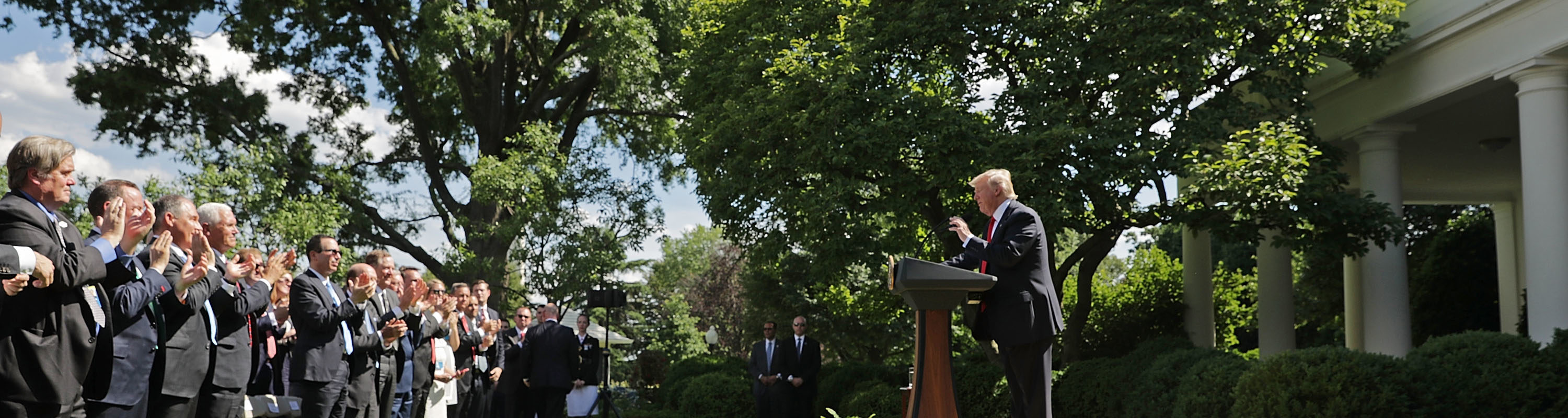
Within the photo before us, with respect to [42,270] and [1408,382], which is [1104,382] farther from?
[42,270]

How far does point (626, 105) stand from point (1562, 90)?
1773 centimetres

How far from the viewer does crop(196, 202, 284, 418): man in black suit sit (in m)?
5.75

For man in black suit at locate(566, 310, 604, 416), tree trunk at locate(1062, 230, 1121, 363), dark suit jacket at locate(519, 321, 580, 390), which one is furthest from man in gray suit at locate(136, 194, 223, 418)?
tree trunk at locate(1062, 230, 1121, 363)

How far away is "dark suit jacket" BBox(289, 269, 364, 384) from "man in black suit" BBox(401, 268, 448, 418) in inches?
62.4

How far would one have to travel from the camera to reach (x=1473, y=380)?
9859 millimetres

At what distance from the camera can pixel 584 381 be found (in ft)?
51.1

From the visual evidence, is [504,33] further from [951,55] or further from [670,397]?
[951,55]

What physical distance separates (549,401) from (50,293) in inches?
405

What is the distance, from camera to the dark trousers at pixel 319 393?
23.9 ft

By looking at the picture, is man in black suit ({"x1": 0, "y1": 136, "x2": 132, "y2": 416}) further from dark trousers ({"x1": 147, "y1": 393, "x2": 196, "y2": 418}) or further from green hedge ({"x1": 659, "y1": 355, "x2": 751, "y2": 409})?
green hedge ({"x1": 659, "y1": 355, "x2": 751, "y2": 409})

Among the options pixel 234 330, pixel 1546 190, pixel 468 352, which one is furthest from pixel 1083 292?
pixel 234 330

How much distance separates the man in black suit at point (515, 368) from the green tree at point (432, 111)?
21.7 feet

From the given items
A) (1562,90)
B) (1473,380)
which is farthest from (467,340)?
(1562,90)

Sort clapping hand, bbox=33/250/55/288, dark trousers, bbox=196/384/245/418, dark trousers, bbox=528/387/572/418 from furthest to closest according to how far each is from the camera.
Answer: dark trousers, bbox=528/387/572/418, dark trousers, bbox=196/384/245/418, clapping hand, bbox=33/250/55/288
